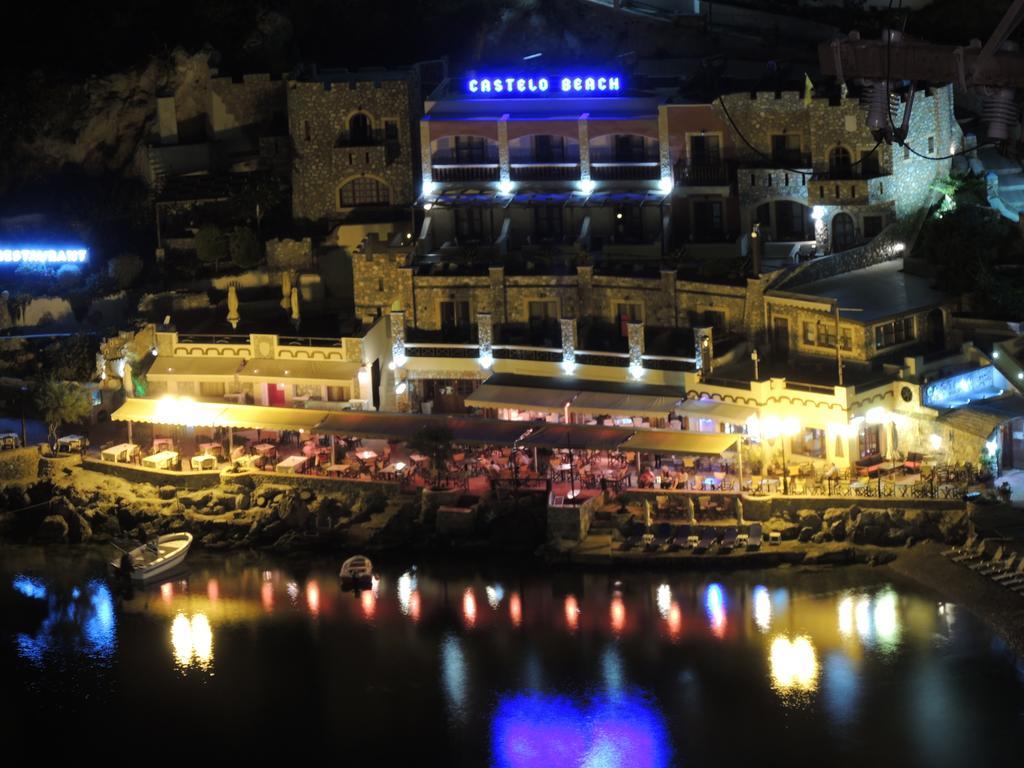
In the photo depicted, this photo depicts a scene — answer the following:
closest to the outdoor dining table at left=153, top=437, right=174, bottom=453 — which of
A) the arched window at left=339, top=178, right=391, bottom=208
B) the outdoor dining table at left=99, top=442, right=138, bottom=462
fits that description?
the outdoor dining table at left=99, top=442, right=138, bottom=462

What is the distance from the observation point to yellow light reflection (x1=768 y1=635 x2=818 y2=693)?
171 ft

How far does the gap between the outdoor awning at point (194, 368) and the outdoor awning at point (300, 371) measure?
1.81 ft

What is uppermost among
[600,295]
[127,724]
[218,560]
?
[600,295]

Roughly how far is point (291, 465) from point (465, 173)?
12715 millimetres

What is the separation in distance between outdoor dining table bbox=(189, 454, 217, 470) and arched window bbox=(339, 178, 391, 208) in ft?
40.6

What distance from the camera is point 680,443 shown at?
61531 millimetres

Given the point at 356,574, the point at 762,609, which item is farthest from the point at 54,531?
the point at 762,609

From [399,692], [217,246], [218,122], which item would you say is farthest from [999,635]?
[218,122]

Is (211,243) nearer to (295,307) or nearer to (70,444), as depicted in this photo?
(295,307)

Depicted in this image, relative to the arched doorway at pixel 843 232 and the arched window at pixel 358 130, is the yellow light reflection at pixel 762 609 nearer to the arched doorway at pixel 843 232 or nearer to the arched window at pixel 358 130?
the arched doorway at pixel 843 232

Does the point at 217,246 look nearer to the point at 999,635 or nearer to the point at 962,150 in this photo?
the point at 962,150

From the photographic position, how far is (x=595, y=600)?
190ft

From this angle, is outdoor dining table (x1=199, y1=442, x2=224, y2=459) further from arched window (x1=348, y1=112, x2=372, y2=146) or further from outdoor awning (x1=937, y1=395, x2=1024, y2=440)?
outdoor awning (x1=937, y1=395, x2=1024, y2=440)

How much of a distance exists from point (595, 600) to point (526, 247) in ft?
52.7
